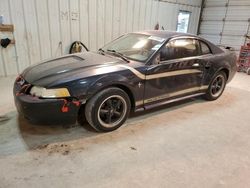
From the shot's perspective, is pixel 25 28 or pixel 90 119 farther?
pixel 25 28

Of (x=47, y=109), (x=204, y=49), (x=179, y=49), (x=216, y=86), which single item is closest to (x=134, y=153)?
(x=47, y=109)

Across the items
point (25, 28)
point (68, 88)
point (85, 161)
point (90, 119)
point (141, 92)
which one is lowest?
point (85, 161)

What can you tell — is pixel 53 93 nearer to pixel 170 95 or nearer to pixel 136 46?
pixel 136 46

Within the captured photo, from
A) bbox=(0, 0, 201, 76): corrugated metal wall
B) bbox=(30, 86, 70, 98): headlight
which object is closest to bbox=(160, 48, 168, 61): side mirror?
bbox=(30, 86, 70, 98): headlight

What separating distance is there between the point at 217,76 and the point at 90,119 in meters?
2.52

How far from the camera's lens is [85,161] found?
212 centimetres

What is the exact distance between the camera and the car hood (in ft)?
7.66

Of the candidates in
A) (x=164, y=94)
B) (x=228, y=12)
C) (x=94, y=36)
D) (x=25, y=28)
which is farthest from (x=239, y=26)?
(x=25, y=28)

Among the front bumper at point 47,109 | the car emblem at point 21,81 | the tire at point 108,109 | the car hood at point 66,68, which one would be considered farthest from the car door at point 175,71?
the car emblem at point 21,81

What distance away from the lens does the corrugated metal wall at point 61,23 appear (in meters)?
→ 4.77

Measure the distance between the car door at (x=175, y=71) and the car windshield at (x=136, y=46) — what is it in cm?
14

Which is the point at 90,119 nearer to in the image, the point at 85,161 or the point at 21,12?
the point at 85,161

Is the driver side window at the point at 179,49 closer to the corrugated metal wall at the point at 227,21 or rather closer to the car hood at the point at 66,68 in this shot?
the car hood at the point at 66,68

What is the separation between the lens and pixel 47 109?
2217mm
